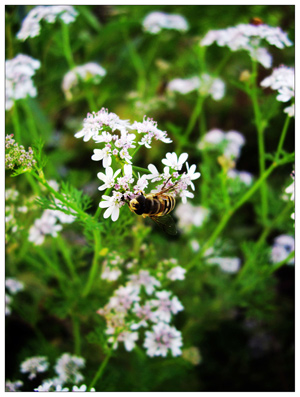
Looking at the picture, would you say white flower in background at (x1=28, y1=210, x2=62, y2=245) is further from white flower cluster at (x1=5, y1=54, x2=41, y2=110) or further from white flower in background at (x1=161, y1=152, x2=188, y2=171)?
white flower in background at (x1=161, y1=152, x2=188, y2=171)

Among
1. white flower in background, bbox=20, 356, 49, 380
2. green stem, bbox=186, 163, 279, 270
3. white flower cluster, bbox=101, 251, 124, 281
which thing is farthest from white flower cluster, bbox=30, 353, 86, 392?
green stem, bbox=186, 163, 279, 270

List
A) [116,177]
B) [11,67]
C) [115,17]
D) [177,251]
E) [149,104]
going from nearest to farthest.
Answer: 1. [116,177]
2. [11,67]
3. [177,251]
4. [149,104]
5. [115,17]

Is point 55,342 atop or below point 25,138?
below

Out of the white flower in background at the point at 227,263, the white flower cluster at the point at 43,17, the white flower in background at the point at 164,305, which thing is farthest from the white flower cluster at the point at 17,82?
the white flower in background at the point at 227,263

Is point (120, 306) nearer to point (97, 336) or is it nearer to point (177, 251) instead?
point (97, 336)

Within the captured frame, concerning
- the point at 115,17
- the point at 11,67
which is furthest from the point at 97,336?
the point at 115,17

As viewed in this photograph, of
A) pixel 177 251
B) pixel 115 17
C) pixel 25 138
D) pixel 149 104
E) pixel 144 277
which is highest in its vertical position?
pixel 115 17

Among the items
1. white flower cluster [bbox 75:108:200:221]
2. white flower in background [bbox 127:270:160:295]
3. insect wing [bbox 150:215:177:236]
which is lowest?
white flower in background [bbox 127:270:160:295]

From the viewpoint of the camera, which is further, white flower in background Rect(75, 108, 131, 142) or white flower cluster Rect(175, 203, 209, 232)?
white flower cluster Rect(175, 203, 209, 232)
